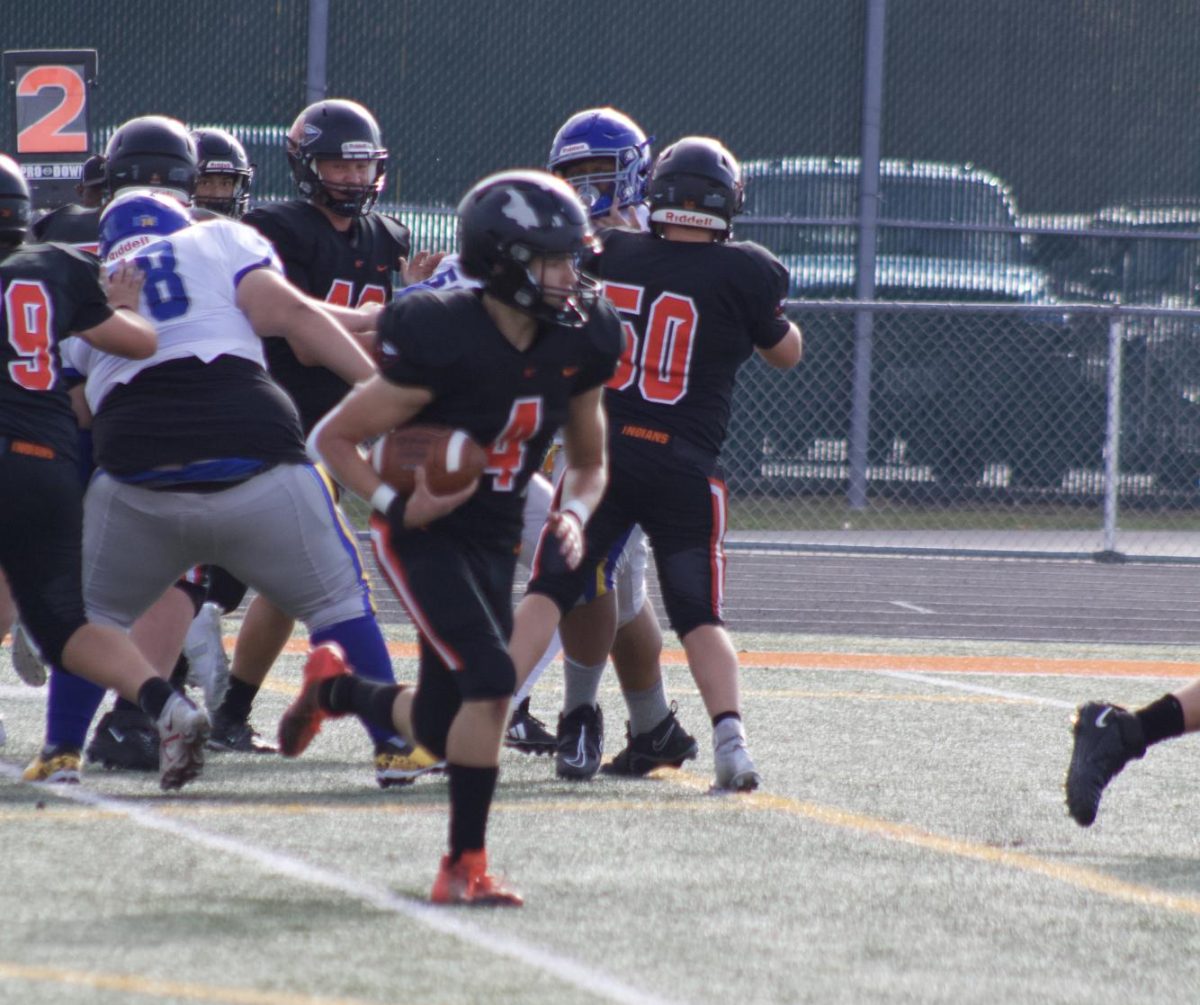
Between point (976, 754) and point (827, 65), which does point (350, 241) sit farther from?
point (827, 65)

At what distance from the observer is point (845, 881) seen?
475 cm

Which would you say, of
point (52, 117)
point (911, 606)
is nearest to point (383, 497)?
point (52, 117)

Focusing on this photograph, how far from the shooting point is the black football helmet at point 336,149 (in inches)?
269

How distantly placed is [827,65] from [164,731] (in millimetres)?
13988

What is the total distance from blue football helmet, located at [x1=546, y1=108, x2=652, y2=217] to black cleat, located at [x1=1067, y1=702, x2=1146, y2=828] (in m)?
2.36

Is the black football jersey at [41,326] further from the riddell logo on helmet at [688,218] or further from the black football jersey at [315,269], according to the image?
the riddell logo on helmet at [688,218]

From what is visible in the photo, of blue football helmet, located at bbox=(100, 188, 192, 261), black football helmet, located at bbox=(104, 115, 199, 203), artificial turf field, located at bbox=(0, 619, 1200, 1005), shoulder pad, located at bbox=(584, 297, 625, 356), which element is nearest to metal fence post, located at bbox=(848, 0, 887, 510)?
artificial turf field, located at bbox=(0, 619, 1200, 1005)

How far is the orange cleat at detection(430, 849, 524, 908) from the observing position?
4.32 m

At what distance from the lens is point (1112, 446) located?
44.0 feet

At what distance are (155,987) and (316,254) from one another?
3.76 meters

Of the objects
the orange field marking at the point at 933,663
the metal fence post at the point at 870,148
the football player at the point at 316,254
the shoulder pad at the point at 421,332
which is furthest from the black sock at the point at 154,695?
the metal fence post at the point at 870,148

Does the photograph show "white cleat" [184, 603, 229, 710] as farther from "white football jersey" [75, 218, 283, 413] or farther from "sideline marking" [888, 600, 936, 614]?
"sideline marking" [888, 600, 936, 614]

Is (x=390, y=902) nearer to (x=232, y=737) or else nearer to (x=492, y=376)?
(x=492, y=376)

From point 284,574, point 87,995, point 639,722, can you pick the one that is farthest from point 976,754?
point 87,995
